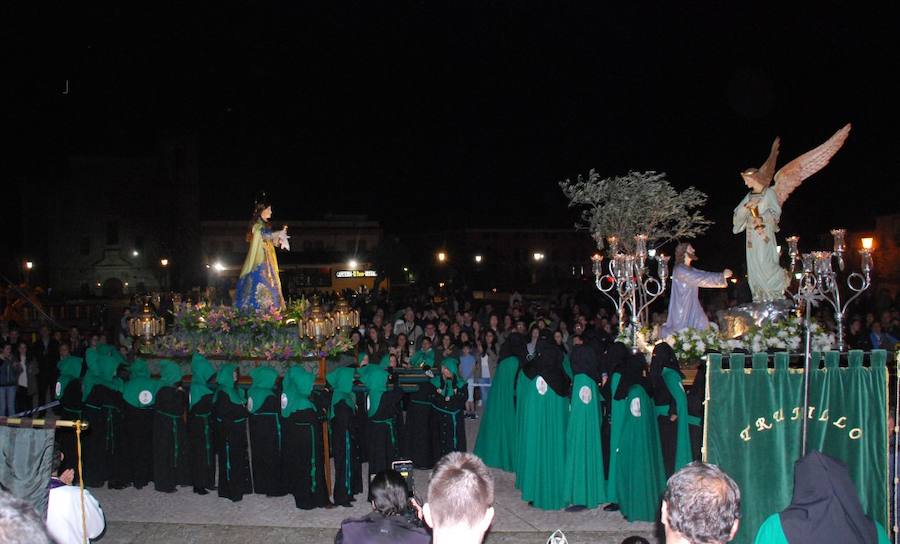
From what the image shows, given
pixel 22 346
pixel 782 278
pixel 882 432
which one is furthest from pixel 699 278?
pixel 22 346

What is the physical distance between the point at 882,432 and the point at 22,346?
43.1 feet

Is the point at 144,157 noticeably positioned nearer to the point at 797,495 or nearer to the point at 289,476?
the point at 289,476

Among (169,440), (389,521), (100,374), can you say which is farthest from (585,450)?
(100,374)

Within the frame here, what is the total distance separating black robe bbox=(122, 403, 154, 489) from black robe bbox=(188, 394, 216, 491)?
25.8 inches

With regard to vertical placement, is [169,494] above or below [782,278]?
below

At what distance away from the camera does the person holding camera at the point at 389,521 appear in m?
3.82

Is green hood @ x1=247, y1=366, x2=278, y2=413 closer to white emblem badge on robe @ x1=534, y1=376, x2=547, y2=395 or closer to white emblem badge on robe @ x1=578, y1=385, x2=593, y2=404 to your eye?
white emblem badge on robe @ x1=534, y1=376, x2=547, y2=395

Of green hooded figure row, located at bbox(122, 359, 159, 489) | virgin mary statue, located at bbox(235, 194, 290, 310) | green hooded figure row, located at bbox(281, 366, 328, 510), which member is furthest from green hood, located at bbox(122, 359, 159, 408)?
virgin mary statue, located at bbox(235, 194, 290, 310)

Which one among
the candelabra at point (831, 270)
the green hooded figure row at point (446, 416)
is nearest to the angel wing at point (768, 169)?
the candelabra at point (831, 270)

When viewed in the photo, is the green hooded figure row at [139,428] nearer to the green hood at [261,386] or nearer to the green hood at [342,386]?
the green hood at [261,386]

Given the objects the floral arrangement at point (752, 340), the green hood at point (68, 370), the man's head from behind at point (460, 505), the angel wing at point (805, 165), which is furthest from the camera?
the angel wing at point (805, 165)

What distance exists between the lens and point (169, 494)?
903 cm

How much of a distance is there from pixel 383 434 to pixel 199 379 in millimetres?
2444

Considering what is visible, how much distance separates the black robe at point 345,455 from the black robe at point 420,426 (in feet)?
4.19
